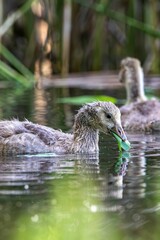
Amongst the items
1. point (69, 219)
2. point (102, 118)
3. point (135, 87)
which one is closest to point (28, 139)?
point (102, 118)

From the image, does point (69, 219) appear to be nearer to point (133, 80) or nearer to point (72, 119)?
point (72, 119)

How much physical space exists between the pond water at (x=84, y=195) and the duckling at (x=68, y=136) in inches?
7.1

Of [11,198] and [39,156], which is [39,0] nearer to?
[39,156]


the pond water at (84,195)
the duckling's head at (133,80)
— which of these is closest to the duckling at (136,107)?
the duckling's head at (133,80)

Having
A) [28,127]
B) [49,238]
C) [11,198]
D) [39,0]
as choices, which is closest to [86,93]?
[39,0]

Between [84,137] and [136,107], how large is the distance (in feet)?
10.3

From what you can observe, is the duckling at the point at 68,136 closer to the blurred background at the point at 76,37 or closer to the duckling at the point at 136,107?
the duckling at the point at 136,107

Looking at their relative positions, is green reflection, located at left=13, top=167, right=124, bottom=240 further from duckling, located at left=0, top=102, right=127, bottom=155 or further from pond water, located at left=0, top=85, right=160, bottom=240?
duckling, located at left=0, top=102, right=127, bottom=155

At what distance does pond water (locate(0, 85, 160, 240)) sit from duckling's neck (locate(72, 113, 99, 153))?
15cm

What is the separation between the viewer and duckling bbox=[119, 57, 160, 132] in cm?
1205

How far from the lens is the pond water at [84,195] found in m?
6.01

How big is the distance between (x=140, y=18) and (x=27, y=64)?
2.68 meters

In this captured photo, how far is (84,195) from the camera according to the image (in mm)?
7098

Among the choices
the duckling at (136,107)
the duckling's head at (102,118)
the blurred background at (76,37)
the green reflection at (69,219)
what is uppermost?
the blurred background at (76,37)
